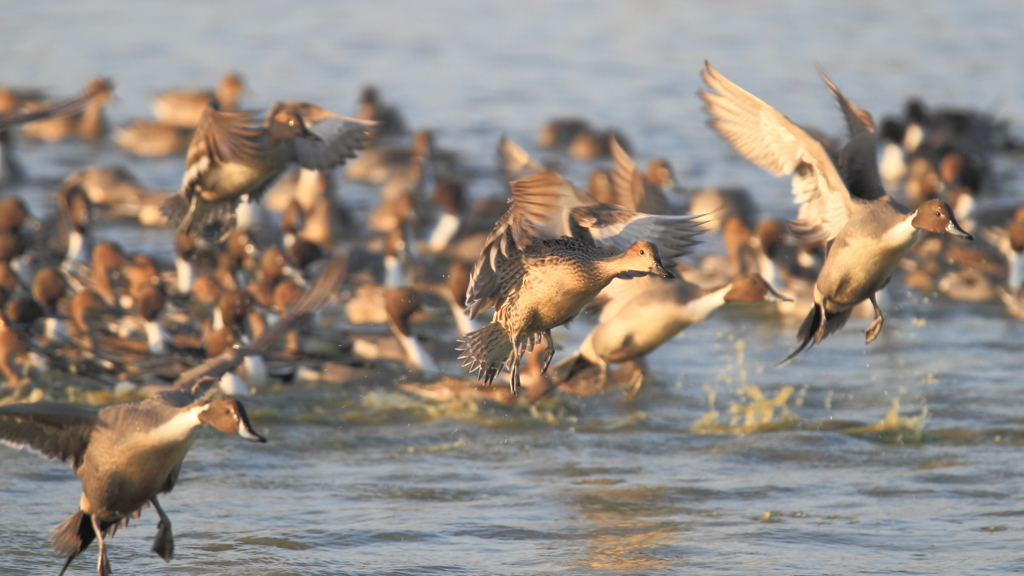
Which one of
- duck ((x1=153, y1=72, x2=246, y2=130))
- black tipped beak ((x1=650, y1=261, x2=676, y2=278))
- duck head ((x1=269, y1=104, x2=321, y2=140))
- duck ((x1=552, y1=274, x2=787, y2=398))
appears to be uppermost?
duck head ((x1=269, y1=104, x2=321, y2=140))

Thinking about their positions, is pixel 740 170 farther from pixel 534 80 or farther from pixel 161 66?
pixel 161 66

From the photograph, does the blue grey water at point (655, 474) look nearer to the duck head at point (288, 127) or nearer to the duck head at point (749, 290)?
the duck head at point (749, 290)

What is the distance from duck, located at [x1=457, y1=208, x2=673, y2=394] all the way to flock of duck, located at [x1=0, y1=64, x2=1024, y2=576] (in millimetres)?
10

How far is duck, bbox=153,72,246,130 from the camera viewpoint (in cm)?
1867

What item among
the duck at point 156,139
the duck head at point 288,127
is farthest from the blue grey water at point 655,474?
the duck head at point 288,127

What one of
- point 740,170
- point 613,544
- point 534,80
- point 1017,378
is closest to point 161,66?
point 534,80

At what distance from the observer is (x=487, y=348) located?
6133mm

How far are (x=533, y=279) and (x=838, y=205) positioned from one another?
1.60 m

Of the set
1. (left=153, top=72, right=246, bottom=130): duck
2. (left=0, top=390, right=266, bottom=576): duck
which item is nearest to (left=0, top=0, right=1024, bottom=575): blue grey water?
(left=0, top=390, right=266, bottom=576): duck

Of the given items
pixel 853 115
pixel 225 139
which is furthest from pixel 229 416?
pixel 853 115

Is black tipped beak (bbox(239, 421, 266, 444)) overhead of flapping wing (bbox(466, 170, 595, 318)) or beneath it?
beneath

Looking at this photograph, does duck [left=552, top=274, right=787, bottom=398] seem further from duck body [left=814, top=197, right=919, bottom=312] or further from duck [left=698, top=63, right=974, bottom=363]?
duck body [left=814, top=197, right=919, bottom=312]

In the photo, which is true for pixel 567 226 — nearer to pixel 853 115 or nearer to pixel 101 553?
pixel 853 115

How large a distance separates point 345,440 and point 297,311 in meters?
2.44
